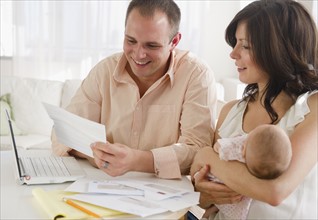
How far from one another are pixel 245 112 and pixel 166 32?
1.45 ft

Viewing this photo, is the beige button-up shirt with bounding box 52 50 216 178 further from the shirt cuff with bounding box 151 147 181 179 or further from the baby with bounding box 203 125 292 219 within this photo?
the baby with bounding box 203 125 292 219

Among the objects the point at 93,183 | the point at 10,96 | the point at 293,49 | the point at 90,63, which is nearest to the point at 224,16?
the point at 90,63

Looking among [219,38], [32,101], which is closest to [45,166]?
[32,101]

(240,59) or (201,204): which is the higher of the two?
(240,59)

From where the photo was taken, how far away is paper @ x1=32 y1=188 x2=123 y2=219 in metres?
1.13

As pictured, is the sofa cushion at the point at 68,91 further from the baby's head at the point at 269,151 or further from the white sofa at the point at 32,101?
the baby's head at the point at 269,151

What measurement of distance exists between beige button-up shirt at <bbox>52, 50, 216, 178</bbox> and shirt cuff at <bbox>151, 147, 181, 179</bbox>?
0.16 m

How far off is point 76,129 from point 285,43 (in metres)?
0.71

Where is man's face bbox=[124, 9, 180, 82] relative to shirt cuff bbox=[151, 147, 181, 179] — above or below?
above

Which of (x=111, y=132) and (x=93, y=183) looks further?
(x=111, y=132)

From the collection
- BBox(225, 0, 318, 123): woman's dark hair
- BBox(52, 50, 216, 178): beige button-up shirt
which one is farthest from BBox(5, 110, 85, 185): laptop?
BBox(225, 0, 318, 123): woman's dark hair

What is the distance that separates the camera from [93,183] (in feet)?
4.46

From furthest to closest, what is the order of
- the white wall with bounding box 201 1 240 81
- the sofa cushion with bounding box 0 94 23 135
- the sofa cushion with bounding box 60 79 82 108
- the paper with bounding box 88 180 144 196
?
1. the white wall with bounding box 201 1 240 81
2. the sofa cushion with bounding box 60 79 82 108
3. the sofa cushion with bounding box 0 94 23 135
4. the paper with bounding box 88 180 144 196

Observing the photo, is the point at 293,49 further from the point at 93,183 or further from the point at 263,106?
the point at 93,183
